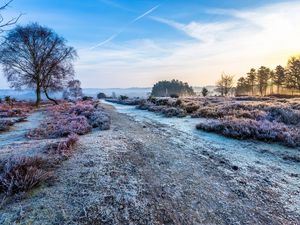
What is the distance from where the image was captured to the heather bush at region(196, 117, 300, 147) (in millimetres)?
6938

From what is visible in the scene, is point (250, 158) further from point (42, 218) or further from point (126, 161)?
point (42, 218)

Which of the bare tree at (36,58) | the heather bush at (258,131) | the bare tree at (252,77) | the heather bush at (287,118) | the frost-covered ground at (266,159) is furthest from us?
the bare tree at (252,77)

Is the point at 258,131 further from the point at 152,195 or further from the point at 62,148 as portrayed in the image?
the point at 62,148

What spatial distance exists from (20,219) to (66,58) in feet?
97.7

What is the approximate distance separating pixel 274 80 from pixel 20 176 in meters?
74.2

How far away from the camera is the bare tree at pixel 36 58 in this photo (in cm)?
2508

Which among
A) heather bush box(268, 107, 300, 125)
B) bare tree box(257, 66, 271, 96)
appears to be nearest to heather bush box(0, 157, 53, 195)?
heather bush box(268, 107, 300, 125)

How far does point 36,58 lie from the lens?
2652cm

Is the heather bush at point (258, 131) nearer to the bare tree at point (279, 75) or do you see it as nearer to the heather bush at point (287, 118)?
the heather bush at point (287, 118)

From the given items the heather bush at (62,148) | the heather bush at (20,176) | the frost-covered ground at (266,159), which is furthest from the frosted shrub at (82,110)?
the heather bush at (20,176)

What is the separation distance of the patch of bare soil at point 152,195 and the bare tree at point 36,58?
25321mm

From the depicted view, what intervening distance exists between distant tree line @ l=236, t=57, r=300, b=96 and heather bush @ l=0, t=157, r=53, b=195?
60.5 meters

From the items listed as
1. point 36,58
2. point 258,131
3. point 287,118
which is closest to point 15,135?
point 258,131

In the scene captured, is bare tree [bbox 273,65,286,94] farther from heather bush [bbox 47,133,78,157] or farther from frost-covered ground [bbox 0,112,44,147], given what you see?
heather bush [bbox 47,133,78,157]
